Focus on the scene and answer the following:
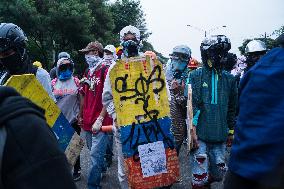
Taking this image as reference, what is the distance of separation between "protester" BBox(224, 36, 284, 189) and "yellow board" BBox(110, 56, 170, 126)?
7.93 feet

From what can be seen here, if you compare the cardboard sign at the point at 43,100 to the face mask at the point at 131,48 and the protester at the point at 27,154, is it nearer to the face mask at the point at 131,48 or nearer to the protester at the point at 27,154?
the face mask at the point at 131,48

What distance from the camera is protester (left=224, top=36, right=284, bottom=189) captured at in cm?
203

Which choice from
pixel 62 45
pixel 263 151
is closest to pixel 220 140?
pixel 263 151

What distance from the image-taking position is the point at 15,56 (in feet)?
11.2

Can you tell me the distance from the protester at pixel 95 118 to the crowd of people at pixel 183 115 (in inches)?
0.5

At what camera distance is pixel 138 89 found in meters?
4.70

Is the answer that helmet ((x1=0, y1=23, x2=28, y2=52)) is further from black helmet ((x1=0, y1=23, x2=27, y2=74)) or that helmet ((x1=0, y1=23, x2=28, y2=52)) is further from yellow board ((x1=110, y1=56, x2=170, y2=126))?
yellow board ((x1=110, y1=56, x2=170, y2=126))

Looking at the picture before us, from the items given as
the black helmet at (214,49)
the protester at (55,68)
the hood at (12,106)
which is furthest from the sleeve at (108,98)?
the hood at (12,106)

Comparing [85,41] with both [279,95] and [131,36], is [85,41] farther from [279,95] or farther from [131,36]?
[279,95]

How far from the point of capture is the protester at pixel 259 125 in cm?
203

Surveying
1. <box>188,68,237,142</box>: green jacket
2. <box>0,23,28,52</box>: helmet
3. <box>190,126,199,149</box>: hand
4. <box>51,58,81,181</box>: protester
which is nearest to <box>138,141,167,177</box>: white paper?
<box>190,126,199,149</box>: hand

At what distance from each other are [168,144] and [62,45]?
2609cm

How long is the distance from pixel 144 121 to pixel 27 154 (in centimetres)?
351

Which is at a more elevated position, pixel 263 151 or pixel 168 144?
pixel 263 151
